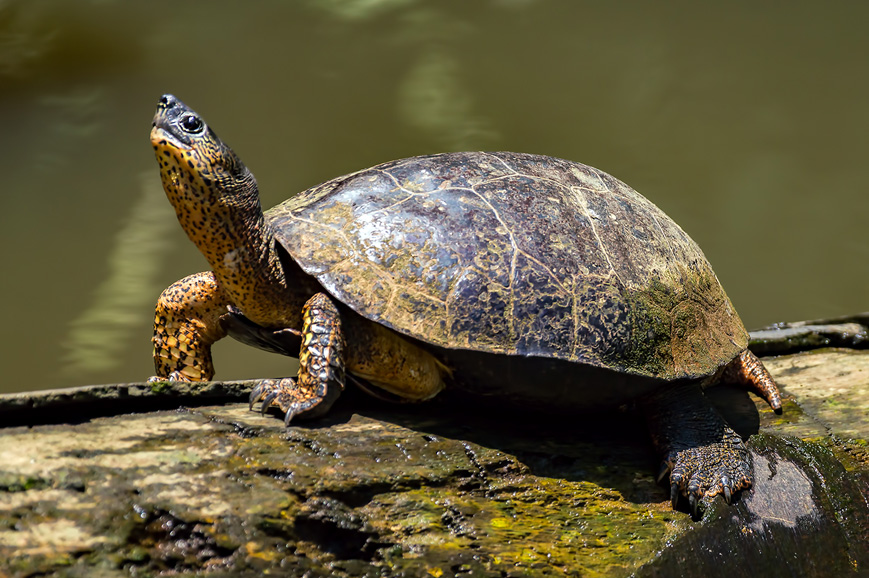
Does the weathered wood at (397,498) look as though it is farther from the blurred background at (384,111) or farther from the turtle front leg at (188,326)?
the blurred background at (384,111)

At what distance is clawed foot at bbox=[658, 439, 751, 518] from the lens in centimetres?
224

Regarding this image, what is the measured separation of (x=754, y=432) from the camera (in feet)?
8.82

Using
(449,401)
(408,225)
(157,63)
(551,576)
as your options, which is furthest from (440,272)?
(157,63)

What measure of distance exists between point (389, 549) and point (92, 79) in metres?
4.86

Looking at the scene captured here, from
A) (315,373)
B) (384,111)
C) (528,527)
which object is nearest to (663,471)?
(528,527)

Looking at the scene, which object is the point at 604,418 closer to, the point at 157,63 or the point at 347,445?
the point at 347,445

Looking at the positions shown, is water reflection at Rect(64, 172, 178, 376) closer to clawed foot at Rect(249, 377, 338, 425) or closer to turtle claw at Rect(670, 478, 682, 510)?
clawed foot at Rect(249, 377, 338, 425)

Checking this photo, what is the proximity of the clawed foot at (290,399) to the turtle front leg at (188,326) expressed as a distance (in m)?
0.59

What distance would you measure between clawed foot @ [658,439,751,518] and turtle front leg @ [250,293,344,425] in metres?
1.18

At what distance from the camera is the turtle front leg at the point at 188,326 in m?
2.70

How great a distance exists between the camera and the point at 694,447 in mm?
2408

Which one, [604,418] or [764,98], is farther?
[764,98]

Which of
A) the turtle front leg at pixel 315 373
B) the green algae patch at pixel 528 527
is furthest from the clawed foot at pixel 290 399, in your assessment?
the green algae patch at pixel 528 527

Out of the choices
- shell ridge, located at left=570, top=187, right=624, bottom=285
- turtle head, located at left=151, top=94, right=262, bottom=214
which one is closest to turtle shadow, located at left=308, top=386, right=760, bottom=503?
shell ridge, located at left=570, top=187, right=624, bottom=285
